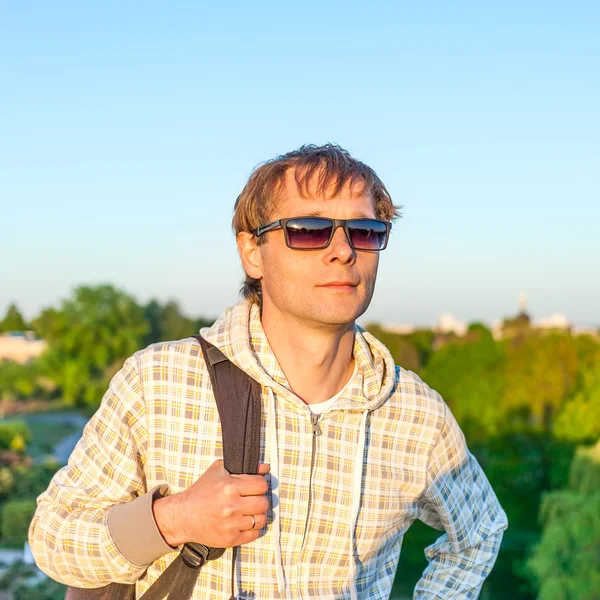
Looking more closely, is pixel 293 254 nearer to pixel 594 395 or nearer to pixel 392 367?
pixel 392 367

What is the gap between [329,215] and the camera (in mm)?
2115

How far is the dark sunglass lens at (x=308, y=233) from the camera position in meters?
2.08

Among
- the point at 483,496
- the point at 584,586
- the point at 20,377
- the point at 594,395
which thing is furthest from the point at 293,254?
the point at 20,377

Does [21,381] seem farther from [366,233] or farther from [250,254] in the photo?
[366,233]

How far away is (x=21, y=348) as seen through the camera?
5331cm

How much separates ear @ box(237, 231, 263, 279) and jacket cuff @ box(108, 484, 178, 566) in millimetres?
708

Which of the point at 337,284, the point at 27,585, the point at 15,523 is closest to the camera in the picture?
the point at 337,284

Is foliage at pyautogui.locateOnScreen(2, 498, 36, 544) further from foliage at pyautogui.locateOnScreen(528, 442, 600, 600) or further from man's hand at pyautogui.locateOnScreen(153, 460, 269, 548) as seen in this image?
man's hand at pyautogui.locateOnScreen(153, 460, 269, 548)

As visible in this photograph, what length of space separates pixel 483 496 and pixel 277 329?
30.1 inches

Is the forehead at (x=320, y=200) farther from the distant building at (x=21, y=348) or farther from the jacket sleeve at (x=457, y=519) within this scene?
the distant building at (x=21, y=348)

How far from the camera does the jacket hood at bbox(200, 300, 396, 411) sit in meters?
2.06

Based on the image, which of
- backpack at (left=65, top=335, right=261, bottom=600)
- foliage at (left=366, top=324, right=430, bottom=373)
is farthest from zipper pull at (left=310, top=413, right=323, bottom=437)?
foliage at (left=366, top=324, right=430, bottom=373)

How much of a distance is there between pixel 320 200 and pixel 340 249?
5.9 inches

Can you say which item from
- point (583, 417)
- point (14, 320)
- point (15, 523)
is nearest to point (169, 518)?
point (15, 523)
